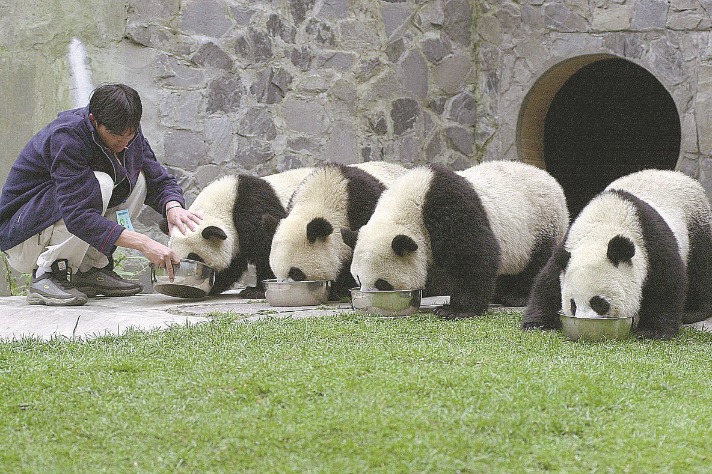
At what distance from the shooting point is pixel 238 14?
8.70 metres

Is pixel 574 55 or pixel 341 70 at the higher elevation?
pixel 574 55

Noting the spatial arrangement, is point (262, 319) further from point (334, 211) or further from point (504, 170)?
point (504, 170)

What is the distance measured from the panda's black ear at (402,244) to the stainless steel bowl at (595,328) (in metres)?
1.13

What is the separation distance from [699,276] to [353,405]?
132 inches

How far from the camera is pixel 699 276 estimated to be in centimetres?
574

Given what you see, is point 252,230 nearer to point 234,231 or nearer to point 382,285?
point 234,231

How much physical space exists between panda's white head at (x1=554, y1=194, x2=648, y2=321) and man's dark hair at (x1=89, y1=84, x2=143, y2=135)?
2.69 m

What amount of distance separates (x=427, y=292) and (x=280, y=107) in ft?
9.53

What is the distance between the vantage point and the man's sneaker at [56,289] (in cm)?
582

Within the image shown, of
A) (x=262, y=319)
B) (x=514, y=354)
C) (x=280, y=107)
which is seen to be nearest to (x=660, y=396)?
(x=514, y=354)

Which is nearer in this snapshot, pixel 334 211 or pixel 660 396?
pixel 660 396

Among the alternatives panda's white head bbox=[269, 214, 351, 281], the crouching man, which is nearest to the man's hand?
the crouching man

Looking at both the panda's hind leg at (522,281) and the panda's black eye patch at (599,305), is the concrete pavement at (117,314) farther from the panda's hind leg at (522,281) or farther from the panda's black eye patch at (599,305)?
the panda's black eye patch at (599,305)

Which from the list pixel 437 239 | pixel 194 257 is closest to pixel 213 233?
pixel 194 257
